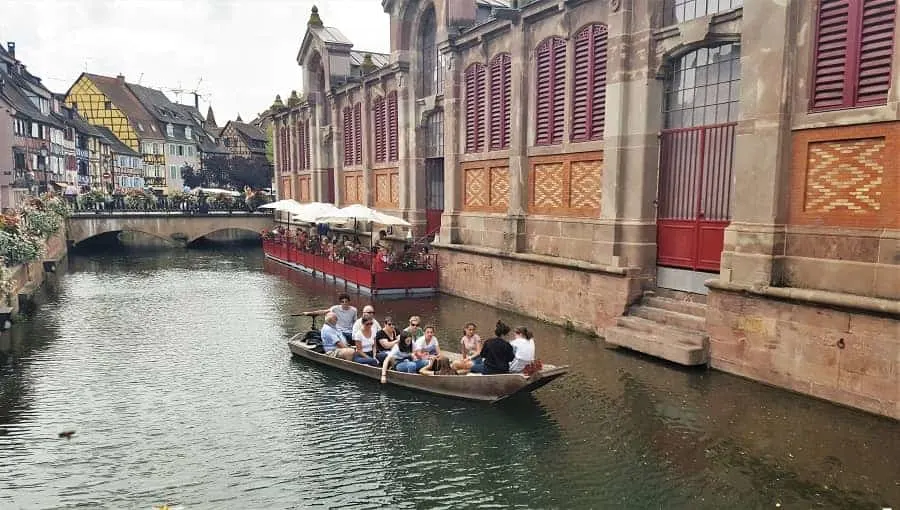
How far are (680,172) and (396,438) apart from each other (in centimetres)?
1043

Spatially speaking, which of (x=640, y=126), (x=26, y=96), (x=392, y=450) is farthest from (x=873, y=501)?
(x=26, y=96)

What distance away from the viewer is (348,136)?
1480 inches

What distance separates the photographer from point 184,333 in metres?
18.8

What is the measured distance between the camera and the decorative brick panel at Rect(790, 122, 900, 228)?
1176 centimetres

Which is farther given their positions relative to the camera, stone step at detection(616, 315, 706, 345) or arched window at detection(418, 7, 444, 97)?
arched window at detection(418, 7, 444, 97)

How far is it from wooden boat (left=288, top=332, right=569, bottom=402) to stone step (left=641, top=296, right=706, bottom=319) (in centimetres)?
488

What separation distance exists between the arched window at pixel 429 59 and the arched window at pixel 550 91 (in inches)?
303

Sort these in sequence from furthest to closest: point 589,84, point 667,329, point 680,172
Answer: point 589,84 < point 680,172 < point 667,329

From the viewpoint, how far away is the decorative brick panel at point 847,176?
463 inches

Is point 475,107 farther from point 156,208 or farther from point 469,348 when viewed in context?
point 156,208

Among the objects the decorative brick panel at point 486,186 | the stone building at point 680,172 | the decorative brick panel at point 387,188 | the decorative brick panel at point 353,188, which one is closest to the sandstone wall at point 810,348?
the stone building at point 680,172

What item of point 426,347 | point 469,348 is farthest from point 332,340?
point 469,348

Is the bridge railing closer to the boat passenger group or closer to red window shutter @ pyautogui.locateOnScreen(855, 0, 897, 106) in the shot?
the boat passenger group

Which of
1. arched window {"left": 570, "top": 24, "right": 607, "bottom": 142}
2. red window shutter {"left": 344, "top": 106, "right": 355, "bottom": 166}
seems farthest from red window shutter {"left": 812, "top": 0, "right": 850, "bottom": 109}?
red window shutter {"left": 344, "top": 106, "right": 355, "bottom": 166}
